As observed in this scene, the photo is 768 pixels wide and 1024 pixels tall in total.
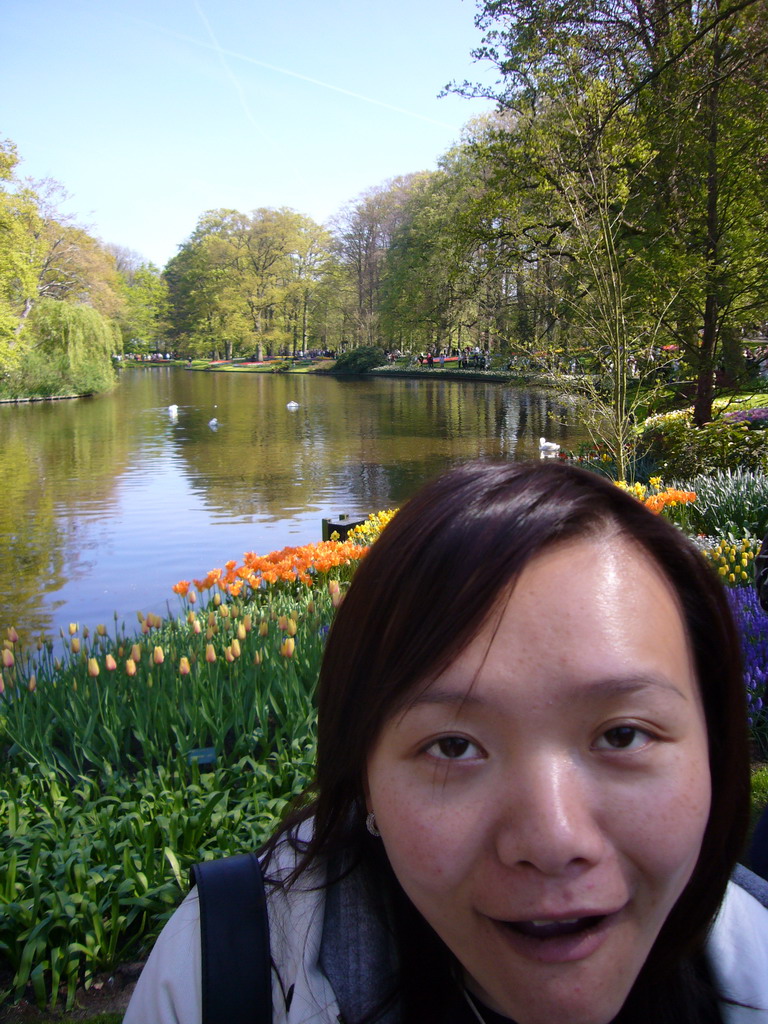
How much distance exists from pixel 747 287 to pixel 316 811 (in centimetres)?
1447

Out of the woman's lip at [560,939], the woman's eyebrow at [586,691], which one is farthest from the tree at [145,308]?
the woman's lip at [560,939]

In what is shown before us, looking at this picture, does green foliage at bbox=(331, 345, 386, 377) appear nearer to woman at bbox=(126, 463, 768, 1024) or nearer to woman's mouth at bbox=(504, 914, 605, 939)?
woman at bbox=(126, 463, 768, 1024)

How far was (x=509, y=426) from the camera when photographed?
25156 mm

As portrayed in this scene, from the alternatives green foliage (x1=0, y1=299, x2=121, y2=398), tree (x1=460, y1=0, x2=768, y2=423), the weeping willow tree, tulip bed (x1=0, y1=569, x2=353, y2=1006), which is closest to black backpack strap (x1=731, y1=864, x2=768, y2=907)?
tulip bed (x1=0, y1=569, x2=353, y2=1006)

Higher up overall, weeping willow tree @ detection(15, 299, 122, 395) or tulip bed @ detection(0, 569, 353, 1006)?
weeping willow tree @ detection(15, 299, 122, 395)

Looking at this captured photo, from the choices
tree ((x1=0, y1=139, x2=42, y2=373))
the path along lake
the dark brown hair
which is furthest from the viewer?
tree ((x1=0, y1=139, x2=42, y2=373))

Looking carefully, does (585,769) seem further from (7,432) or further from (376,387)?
(376,387)

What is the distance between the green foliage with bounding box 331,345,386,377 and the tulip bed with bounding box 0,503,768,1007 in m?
57.9

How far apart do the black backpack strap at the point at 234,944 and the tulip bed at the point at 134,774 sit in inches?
67.3

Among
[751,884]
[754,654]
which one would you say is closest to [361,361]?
[754,654]

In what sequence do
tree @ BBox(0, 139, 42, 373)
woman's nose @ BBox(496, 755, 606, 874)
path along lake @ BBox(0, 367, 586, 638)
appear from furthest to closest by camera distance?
tree @ BBox(0, 139, 42, 373)
path along lake @ BBox(0, 367, 586, 638)
woman's nose @ BBox(496, 755, 606, 874)

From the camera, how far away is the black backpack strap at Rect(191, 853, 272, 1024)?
2.81 feet

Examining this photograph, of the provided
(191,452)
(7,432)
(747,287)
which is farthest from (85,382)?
(747,287)

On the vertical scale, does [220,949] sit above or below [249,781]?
above
